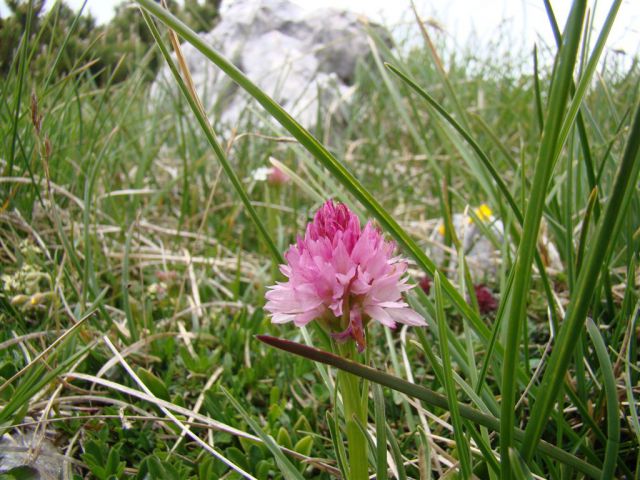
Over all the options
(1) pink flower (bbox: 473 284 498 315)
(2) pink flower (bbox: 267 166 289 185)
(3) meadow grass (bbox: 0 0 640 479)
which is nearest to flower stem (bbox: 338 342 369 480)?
(3) meadow grass (bbox: 0 0 640 479)

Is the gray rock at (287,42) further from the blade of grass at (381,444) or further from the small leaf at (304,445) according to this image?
the blade of grass at (381,444)

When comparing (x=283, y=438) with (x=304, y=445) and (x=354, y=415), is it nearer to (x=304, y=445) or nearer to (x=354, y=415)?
(x=304, y=445)

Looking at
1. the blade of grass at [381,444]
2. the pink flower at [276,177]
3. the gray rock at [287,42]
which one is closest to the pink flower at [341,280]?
the blade of grass at [381,444]

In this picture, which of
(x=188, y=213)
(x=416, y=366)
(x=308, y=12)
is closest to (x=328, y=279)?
(x=416, y=366)

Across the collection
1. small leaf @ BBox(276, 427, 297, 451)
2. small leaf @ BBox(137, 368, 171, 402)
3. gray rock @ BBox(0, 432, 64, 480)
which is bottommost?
gray rock @ BBox(0, 432, 64, 480)

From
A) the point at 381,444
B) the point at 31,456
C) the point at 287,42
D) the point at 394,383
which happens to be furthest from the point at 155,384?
the point at 287,42

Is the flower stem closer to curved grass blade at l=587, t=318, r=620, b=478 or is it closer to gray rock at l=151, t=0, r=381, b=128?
curved grass blade at l=587, t=318, r=620, b=478

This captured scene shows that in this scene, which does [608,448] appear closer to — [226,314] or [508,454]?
[508,454]
